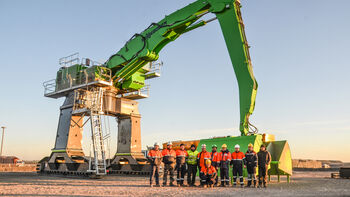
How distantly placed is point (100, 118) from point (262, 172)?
9.17 metres

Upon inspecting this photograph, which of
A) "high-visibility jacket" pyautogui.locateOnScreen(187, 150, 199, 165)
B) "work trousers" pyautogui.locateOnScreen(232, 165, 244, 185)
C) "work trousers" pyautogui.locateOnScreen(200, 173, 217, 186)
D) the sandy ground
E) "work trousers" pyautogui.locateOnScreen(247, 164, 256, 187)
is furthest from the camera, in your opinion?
"high-visibility jacket" pyautogui.locateOnScreen(187, 150, 199, 165)

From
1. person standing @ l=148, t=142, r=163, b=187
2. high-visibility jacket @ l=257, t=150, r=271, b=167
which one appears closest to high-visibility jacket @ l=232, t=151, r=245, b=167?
high-visibility jacket @ l=257, t=150, r=271, b=167

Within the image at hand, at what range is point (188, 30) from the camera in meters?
15.8

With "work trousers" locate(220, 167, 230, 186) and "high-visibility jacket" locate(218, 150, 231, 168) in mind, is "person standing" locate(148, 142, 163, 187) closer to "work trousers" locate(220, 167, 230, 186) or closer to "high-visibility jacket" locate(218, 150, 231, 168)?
"high-visibility jacket" locate(218, 150, 231, 168)

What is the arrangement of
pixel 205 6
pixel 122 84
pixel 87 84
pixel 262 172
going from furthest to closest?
pixel 122 84
pixel 87 84
pixel 205 6
pixel 262 172

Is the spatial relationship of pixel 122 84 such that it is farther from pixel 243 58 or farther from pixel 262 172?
pixel 262 172

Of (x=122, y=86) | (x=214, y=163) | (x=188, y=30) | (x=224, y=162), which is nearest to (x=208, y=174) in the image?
(x=214, y=163)

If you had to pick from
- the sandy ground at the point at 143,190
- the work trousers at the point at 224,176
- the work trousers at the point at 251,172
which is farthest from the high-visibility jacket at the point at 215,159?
the work trousers at the point at 251,172

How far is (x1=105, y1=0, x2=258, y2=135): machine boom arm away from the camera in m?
11.7

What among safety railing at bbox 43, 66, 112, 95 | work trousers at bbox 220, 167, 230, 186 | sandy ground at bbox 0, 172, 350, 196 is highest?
safety railing at bbox 43, 66, 112, 95

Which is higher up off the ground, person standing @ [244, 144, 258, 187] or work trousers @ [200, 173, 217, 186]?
person standing @ [244, 144, 258, 187]

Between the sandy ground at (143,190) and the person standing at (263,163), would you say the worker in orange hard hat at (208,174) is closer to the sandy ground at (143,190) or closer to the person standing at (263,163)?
the sandy ground at (143,190)

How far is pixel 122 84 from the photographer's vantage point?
64.6 ft

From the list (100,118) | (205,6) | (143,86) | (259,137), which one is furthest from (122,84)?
(259,137)
